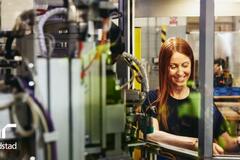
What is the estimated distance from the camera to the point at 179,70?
137 inches

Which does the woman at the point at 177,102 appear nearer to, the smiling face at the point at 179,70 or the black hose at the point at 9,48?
the smiling face at the point at 179,70

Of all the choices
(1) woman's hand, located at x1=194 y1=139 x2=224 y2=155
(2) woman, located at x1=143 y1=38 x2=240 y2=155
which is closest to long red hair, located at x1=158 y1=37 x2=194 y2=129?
(2) woman, located at x1=143 y1=38 x2=240 y2=155

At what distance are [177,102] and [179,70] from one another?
297mm

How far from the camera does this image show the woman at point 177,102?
3.28m

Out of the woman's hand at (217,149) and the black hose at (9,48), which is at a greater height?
the black hose at (9,48)

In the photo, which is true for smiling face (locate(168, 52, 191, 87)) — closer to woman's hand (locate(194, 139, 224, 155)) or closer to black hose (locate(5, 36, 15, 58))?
woman's hand (locate(194, 139, 224, 155))

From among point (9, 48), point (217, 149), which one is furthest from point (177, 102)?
point (9, 48)

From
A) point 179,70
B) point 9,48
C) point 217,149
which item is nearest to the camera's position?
point 9,48

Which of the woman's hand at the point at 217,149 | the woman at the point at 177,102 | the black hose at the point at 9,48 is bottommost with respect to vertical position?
the woman's hand at the point at 217,149

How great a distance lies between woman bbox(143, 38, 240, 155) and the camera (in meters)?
3.28

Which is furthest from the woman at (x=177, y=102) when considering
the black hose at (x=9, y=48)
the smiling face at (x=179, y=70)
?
the black hose at (x=9, y=48)

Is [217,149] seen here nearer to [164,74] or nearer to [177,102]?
[177,102]

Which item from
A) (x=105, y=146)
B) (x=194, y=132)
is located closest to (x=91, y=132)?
(x=105, y=146)

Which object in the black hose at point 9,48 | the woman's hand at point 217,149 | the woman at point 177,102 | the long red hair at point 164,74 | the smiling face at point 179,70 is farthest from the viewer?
the long red hair at point 164,74
